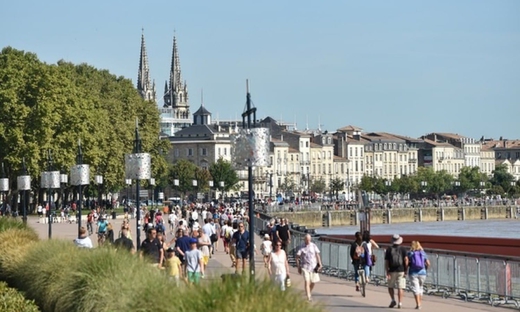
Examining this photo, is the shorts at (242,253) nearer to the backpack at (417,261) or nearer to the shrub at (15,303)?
the backpack at (417,261)

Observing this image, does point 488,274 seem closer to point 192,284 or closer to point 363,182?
point 192,284

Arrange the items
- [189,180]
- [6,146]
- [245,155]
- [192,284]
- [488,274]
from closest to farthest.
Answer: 1. [192,284]
2. [245,155]
3. [488,274]
4. [6,146]
5. [189,180]

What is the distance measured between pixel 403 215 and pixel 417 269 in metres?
121

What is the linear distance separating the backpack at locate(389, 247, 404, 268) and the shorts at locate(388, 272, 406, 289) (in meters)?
0.16

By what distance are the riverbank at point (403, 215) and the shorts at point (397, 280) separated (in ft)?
299

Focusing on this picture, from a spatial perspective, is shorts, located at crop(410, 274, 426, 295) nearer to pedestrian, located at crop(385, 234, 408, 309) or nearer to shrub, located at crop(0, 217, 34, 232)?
pedestrian, located at crop(385, 234, 408, 309)

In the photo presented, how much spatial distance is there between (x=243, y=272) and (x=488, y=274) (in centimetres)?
1400

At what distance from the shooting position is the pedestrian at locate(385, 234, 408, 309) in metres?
26.2

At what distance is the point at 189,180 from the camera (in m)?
163

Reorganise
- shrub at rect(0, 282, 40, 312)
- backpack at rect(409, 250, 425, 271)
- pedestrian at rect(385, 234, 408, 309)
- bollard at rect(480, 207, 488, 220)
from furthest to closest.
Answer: bollard at rect(480, 207, 488, 220) < pedestrian at rect(385, 234, 408, 309) < backpack at rect(409, 250, 425, 271) < shrub at rect(0, 282, 40, 312)

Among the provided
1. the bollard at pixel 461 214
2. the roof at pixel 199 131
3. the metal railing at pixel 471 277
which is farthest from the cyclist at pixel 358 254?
the roof at pixel 199 131

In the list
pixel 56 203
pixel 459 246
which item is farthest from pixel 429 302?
A: pixel 56 203

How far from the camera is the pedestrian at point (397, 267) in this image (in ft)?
86.1

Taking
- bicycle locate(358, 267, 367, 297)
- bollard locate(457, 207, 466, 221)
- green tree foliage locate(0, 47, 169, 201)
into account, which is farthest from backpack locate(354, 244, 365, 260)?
bollard locate(457, 207, 466, 221)
